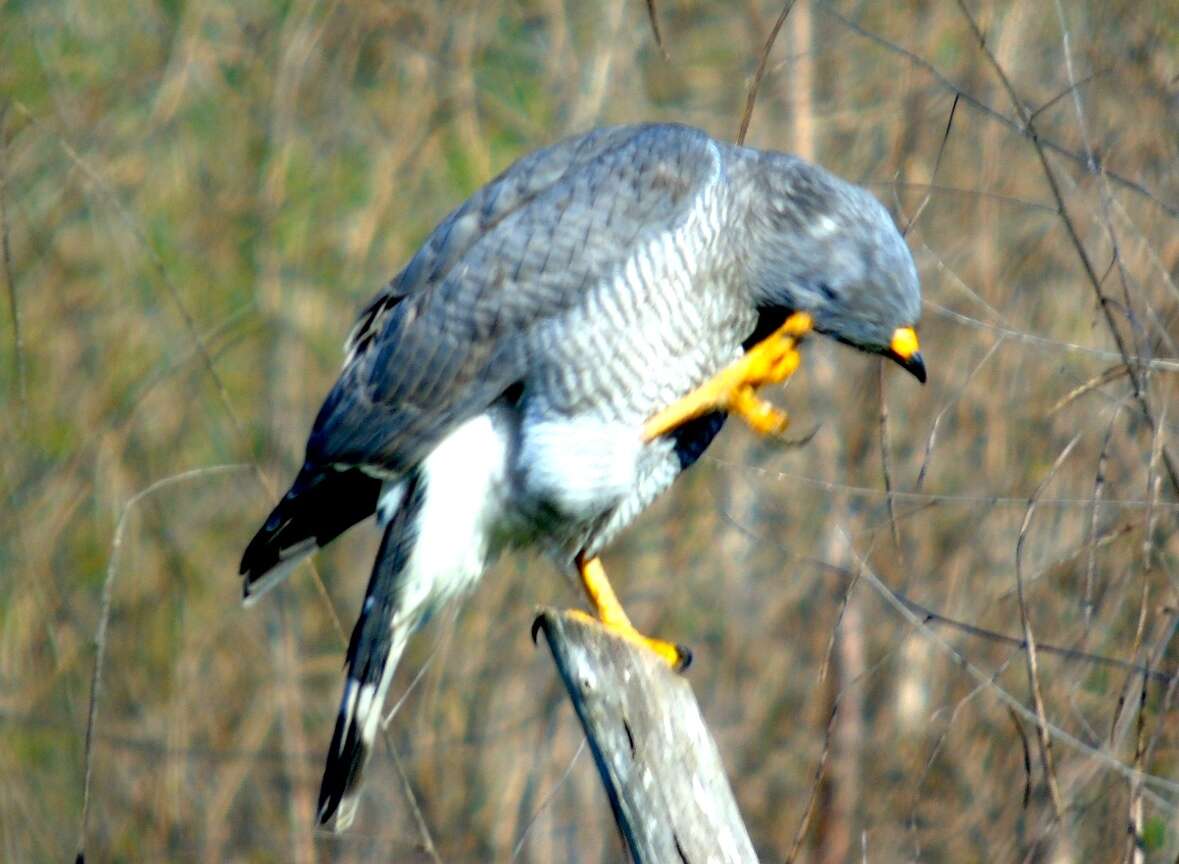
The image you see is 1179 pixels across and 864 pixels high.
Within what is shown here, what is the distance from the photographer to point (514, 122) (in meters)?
4.87

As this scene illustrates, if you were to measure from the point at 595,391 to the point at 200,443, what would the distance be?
267 cm

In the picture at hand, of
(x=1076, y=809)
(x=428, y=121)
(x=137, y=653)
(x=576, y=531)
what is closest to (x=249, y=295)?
(x=428, y=121)

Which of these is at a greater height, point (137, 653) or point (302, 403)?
point (302, 403)

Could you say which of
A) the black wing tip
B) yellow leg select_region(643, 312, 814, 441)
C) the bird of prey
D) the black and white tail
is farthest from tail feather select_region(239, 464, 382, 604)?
yellow leg select_region(643, 312, 814, 441)

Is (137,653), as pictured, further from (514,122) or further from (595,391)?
(595,391)

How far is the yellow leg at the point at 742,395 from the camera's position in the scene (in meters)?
3.01

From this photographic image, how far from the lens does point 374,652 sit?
3141 millimetres

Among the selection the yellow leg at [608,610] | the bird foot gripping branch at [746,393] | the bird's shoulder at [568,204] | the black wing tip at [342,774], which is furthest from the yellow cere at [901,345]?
the black wing tip at [342,774]

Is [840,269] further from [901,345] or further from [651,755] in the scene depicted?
[651,755]

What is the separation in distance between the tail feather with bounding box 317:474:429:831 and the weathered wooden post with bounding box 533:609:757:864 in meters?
0.55

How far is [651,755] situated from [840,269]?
3.48ft

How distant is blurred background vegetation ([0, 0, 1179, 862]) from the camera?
421 centimetres

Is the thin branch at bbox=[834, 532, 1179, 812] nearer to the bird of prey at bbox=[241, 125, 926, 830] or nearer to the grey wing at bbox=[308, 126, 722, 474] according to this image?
the bird of prey at bbox=[241, 125, 926, 830]

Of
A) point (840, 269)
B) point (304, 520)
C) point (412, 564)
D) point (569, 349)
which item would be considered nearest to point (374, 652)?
point (412, 564)
